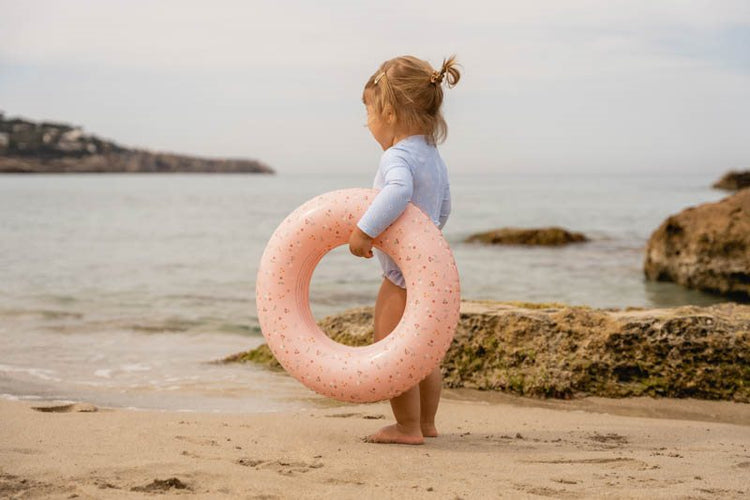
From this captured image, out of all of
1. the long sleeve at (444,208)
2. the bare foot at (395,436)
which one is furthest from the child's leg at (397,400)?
the long sleeve at (444,208)

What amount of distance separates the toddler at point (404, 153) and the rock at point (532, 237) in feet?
48.1

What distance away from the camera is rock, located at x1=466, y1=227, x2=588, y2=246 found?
18069 mm

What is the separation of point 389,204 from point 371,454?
38.9 inches

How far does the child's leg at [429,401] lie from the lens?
12.4 feet

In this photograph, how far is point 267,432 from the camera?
368cm

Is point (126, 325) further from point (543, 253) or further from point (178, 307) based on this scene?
point (543, 253)

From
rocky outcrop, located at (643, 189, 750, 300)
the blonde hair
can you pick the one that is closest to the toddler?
the blonde hair

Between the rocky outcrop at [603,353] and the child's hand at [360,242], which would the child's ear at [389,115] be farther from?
the rocky outcrop at [603,353]

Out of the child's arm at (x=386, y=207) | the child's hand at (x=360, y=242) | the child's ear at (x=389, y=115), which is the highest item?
the child's ear at (x=389, y=115)

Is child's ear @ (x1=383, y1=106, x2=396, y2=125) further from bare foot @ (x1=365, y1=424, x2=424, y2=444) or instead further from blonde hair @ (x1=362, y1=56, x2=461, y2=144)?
bare foot @ (x1=365, y1=424, x2=424, y2=444)

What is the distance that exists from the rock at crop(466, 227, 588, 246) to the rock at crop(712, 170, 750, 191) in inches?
1571

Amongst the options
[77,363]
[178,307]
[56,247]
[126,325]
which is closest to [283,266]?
[77,363]

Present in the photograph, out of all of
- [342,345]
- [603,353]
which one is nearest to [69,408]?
[342,345]

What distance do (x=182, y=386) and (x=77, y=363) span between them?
1.28m
